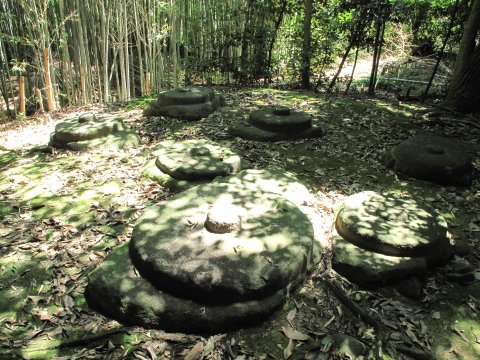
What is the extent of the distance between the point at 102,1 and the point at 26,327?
7835mm

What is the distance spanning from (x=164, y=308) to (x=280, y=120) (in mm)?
3786

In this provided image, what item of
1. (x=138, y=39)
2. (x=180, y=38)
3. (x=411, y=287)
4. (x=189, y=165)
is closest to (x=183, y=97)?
(x=189, y=165)

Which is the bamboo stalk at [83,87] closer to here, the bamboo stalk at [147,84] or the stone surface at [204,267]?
the bamboo stalk at [147,84]

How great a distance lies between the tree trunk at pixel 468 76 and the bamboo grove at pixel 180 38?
186cm

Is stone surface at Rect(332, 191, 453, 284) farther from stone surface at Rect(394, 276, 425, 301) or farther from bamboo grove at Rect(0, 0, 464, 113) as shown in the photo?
bamboo grove at Rect(0, 0, 464, 113)

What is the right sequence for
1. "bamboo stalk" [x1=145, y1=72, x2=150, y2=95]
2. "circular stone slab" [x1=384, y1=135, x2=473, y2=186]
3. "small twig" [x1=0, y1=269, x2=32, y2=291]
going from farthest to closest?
1. "bamboo stalk" [x1=145, y1=72, x2=150, y2=95]
2. "circular stone slab" [x1=384, y1=135, x2=473, y2=186]
3. "small twig" [x1=0, y1=269, x2=32, y2=291]

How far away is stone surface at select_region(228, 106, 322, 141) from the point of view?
219 inches

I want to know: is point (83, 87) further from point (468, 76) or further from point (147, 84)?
point (468, 76)

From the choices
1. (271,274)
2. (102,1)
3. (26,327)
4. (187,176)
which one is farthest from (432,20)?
(26,327)

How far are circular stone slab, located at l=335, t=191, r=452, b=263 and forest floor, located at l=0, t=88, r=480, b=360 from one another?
25cm

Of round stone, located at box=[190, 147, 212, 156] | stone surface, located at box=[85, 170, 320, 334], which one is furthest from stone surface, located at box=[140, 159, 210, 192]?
stone surface, located at box=[85, 170, 320, 334]

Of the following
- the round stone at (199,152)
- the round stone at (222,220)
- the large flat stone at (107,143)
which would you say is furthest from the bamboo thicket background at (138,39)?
the round stone at (222,220)

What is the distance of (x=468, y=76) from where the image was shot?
619 centimetres

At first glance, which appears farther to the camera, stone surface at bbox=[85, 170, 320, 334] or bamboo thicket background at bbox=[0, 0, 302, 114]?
bamboo thicket background at bbox=[0, 0, 302, 114]
